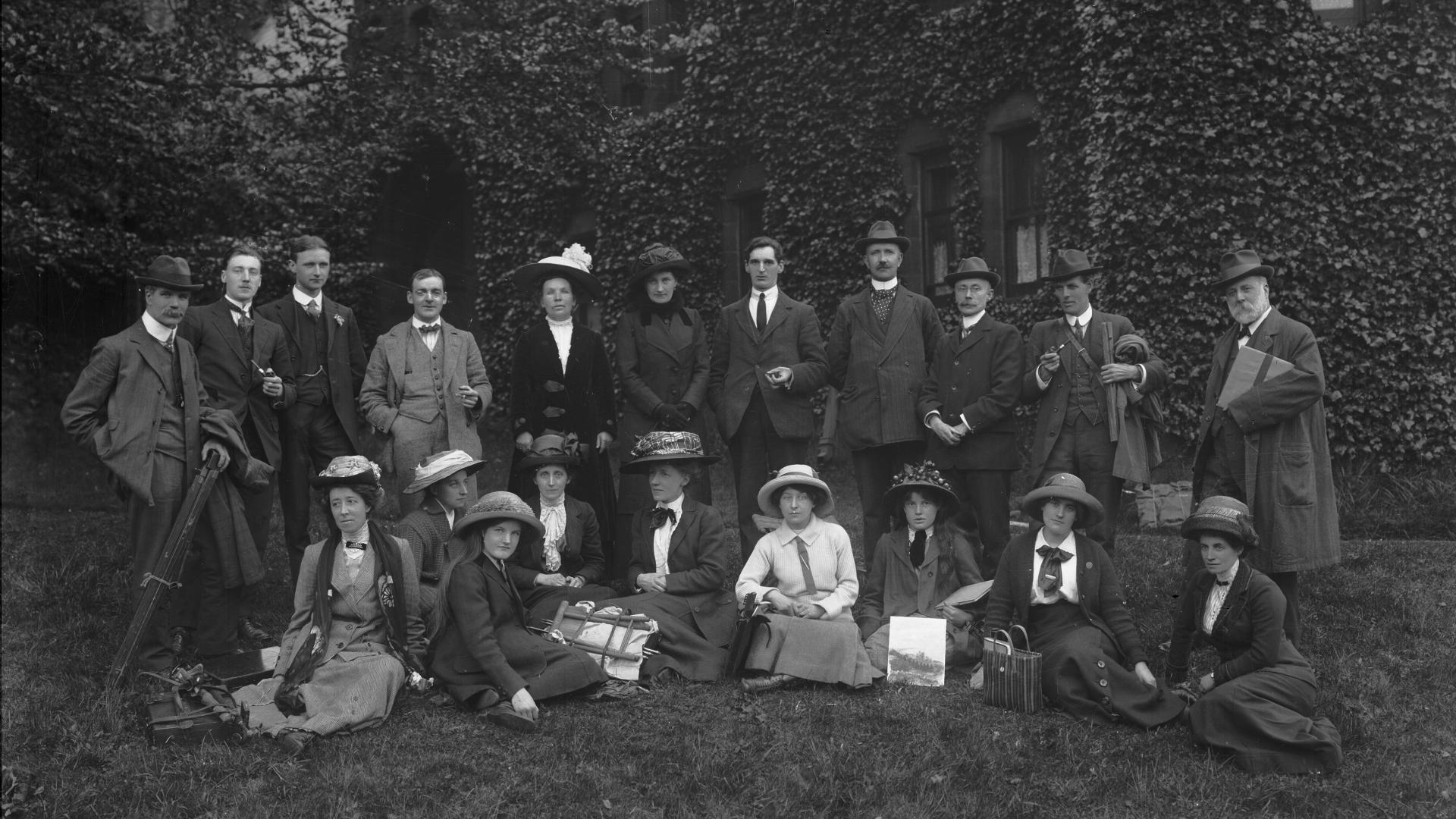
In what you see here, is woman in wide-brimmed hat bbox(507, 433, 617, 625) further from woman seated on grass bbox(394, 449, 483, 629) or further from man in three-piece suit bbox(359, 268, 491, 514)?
man in three-piece suit bbox(359, 268, 491, 514)

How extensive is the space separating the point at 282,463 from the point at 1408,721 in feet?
20.7

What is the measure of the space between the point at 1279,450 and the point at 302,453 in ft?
18.4

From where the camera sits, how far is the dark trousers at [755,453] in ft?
25.5

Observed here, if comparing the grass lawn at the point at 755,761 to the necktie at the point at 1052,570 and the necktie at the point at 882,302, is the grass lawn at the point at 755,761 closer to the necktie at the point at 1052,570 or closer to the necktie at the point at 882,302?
the necktie at the point at 1052,570

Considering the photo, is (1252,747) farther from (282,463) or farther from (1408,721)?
(282,463)

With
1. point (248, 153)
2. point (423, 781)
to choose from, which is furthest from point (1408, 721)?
point (248, 153)

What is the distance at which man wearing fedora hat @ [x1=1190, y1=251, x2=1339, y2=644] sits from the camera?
20.7 ft

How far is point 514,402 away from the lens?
7.80 m

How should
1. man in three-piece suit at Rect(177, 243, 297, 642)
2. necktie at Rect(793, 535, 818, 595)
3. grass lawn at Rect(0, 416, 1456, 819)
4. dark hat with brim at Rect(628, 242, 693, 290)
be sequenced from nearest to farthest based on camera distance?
grass lawn at Rect(0, 416, 1456, 819), necktie at Rect(793, 535, 818, 595), man in three-piece suit at Rect(177, 243, 297, 642), dark hat with brim at Rect(628, 242, 693, 290)

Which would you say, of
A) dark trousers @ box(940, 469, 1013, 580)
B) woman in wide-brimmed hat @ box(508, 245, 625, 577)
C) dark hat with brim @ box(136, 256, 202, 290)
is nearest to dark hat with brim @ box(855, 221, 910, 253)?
dark trousers @ box(940, 469, 1013, 580)

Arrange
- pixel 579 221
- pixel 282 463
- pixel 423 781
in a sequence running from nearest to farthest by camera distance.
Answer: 1. pixel 423 781
2. pixel 282 463
3. pixel 579 221

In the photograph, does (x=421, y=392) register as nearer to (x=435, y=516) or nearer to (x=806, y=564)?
(x=435, y=516)

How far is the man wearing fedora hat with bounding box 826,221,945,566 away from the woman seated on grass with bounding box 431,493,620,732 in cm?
217

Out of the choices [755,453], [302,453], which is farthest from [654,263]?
[302,453]
